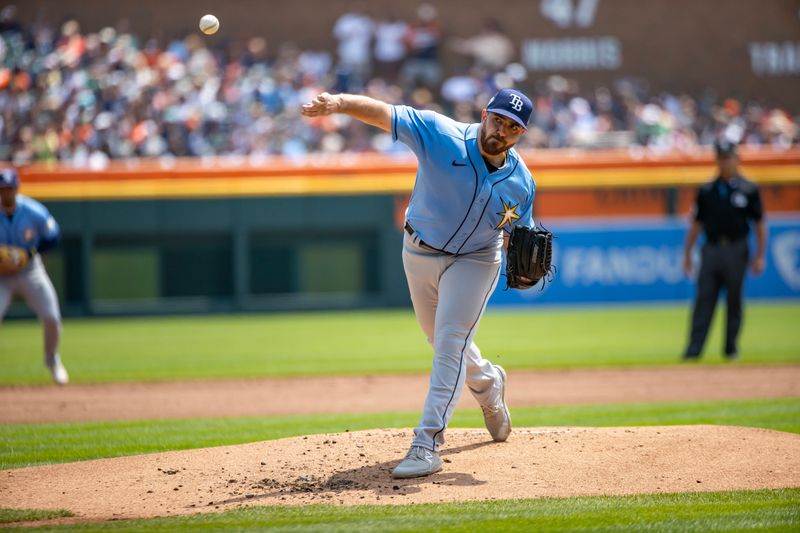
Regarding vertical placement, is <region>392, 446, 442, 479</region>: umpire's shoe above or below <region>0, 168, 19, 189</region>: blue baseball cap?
below

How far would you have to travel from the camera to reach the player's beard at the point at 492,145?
17.2 feet

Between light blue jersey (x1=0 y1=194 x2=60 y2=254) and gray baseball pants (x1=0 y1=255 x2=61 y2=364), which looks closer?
light blue jersey (x1=0 y1=194 x2=60 y2=254)

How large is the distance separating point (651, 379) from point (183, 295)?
10175mm

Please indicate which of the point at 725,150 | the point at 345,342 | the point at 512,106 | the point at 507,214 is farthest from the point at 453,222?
the point at 345,342

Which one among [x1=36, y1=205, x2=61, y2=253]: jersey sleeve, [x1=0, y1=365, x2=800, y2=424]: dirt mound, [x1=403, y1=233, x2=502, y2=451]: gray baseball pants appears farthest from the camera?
[x1=36, y1=205, x2=61, y2=253]: jersey sleeve

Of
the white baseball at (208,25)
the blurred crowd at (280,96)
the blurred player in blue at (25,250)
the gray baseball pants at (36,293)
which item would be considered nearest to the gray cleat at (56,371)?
the blurred player in blue at (25,250)

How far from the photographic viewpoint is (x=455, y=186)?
5270 millimetres

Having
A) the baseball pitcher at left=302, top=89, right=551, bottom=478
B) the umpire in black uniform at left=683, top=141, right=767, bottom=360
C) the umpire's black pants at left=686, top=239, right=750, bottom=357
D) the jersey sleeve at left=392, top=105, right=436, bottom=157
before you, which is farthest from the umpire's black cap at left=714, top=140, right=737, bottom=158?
the jersey sleeve at left=392, top=105, right=436, bottom=157

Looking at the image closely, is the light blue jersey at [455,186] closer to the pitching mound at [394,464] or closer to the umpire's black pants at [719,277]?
the pitching mound at [394,464]

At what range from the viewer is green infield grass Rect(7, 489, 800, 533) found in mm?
4387

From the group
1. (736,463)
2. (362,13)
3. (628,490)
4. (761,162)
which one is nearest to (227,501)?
(628,490)

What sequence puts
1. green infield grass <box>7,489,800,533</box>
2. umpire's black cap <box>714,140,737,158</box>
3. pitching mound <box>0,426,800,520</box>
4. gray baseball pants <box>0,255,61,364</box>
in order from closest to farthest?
green infield grass <box>7,489,800,533</box> < pitching mound <box>0,426,800,520</box> < gray baseball pants <box>0,255,61,364</box> < umpire's black cap <box>714,140,737,158</box>

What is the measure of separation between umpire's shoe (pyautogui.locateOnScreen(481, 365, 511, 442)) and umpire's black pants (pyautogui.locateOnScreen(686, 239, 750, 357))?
5.55m

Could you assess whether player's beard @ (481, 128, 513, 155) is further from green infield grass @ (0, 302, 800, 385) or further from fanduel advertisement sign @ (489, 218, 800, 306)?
fanduel advertisement sign @ (489, 218, 800, 306)
